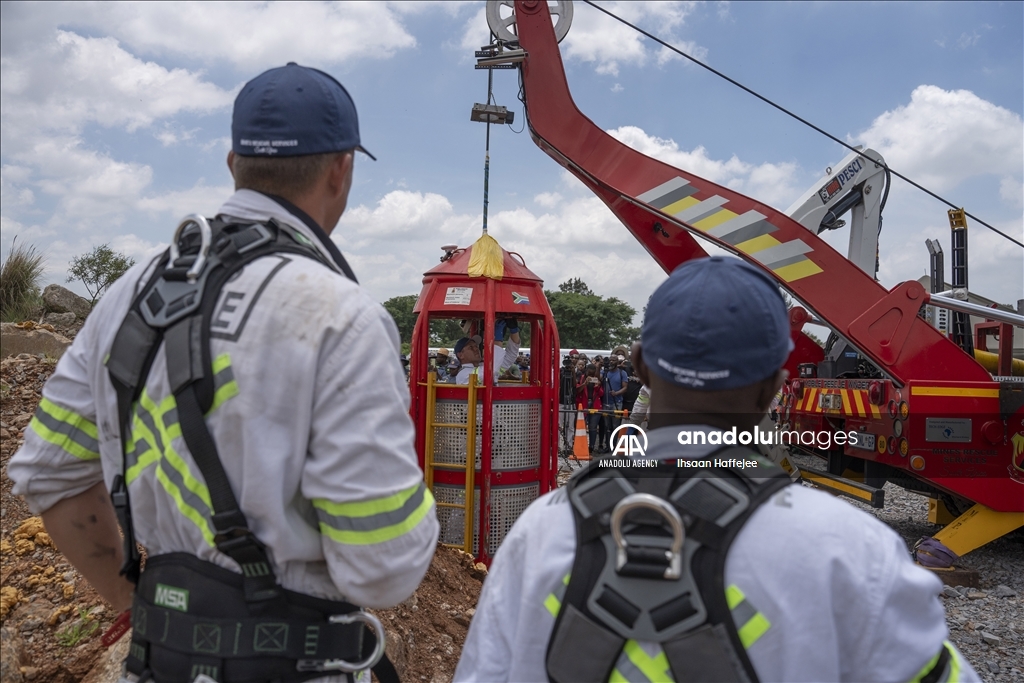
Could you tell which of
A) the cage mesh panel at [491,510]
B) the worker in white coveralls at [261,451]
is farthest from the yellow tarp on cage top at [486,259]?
the worker in white coveralls at [261,451]

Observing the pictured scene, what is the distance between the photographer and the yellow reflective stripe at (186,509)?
4.74ft

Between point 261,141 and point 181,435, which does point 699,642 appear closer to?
point 181,435

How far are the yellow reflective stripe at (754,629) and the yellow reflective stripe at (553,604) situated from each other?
0.30 metres

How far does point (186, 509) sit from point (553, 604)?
2.36ft

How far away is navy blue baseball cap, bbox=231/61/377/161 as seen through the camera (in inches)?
63.6

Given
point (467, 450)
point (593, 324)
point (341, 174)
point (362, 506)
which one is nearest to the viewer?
point (362, 506)

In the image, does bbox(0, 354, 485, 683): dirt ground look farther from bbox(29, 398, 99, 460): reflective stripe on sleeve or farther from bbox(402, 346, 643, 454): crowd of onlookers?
bbox(402, 346, 643, 454): crowd of onlookers

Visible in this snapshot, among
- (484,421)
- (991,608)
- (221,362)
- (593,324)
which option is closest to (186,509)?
(221,362)

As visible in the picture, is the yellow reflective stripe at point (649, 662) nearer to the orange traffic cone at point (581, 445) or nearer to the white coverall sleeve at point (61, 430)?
the white coverall sleeve at point (61, 430)

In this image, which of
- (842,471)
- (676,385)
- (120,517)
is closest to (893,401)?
(842,471)

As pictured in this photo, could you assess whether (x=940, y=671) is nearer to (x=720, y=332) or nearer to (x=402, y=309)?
(x=720, y=332)

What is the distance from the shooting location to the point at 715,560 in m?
1.21

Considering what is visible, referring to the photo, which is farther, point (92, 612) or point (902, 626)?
point (92, 612)

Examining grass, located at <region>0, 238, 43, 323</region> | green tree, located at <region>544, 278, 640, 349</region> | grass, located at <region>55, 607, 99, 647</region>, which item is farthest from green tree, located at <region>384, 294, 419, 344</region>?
Result: grass, located at <region>55, 607, 99, 647</region>
